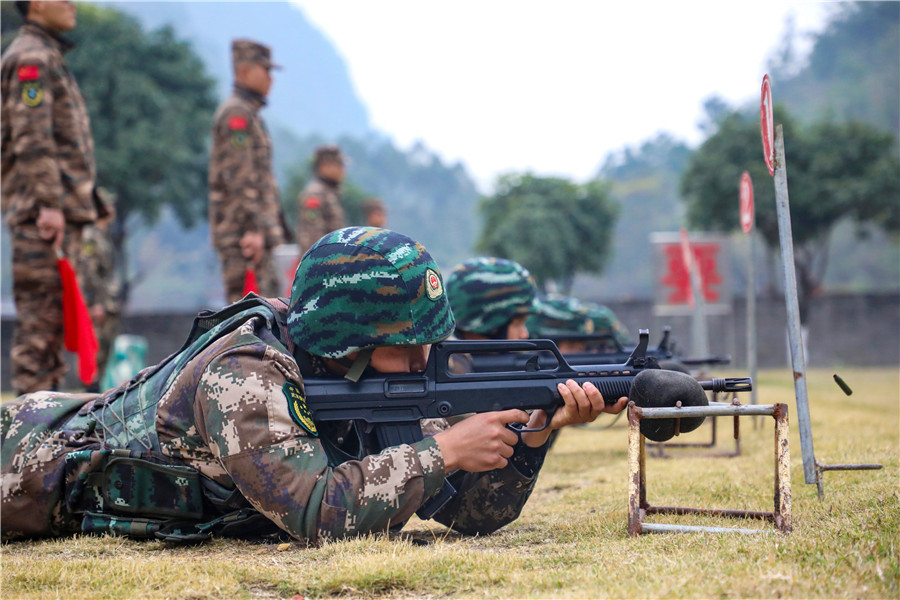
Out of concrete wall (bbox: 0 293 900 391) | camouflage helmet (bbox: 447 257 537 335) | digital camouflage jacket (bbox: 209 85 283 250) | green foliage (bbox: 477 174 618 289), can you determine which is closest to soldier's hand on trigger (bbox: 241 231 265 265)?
digital camouflage jacket (bbox: 209 85 283 250)

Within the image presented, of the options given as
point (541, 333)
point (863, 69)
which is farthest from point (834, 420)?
point (863, 69)

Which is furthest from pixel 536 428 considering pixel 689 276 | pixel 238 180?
pixel 689 276

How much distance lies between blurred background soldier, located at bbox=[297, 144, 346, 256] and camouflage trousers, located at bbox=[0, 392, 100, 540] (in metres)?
8.60

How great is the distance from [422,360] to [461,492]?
0.54 metres

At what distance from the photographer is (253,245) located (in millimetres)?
7645

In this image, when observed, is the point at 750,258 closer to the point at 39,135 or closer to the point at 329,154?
the point at 39,135

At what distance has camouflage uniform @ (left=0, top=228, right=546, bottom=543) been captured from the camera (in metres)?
2.59

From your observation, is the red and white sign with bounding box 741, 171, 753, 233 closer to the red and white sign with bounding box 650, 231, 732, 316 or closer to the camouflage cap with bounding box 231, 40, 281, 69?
the camouflage cap with bounding box 231, 40, 281, 69

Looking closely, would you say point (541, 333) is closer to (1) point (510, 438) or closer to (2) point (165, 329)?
(1) point (510, 438)

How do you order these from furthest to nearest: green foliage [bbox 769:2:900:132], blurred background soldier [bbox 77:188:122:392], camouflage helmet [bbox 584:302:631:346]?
1. green foliage [bbox 769:2:900:132]
2. blurred background soldier [bbox 77:188:122:392]
3. camouflage helmet [bbox 584:302:631:346]

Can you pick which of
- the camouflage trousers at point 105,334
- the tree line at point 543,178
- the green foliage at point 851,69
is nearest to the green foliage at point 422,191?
the green foliage at point 851,69

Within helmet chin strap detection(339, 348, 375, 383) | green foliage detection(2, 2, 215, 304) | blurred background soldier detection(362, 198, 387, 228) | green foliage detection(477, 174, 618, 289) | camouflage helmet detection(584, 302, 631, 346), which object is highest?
green foliage detection(2, 2, 215, 304)

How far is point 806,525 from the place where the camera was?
2693mm

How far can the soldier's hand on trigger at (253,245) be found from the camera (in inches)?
301
